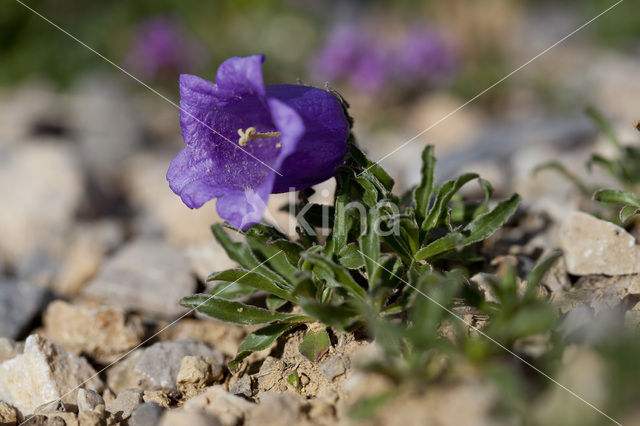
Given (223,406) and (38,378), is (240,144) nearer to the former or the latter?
(223,406)

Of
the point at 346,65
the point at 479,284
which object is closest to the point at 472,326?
the point at 479,284

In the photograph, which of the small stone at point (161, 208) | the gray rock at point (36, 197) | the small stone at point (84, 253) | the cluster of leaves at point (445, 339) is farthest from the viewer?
the gray rock at point (36, 197)

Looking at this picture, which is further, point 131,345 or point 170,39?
point 170,39

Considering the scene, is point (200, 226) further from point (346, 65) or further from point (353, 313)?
point (346, 65)

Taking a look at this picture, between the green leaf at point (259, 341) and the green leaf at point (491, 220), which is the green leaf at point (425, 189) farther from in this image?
the green leaf at point (259, 341)

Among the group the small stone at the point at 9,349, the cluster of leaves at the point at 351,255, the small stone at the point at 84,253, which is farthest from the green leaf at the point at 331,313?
the small stone at the point at 84,253

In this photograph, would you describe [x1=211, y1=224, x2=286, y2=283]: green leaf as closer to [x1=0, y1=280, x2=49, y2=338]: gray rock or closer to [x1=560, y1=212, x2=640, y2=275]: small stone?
[x1=0, y1=280, x2=49, y2=338]: gray rock
